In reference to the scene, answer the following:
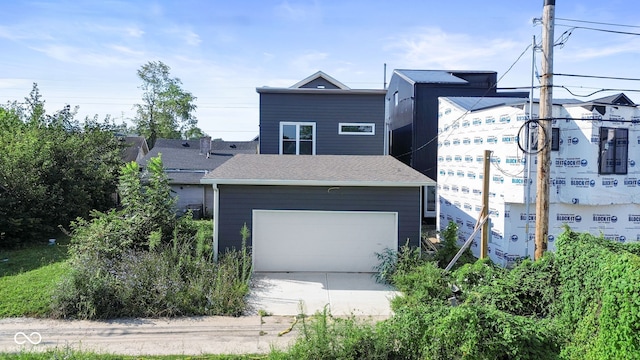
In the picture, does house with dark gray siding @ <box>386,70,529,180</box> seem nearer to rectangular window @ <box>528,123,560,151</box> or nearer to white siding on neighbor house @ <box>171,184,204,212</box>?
rectangular window @ <box>528,123,560,151</box>

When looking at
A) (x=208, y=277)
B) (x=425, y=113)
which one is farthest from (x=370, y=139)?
(x=208, y=277)

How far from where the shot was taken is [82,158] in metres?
16.0

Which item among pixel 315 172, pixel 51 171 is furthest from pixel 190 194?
pixel 315 172

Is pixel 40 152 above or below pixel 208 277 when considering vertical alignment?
above

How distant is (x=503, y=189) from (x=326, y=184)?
521cm

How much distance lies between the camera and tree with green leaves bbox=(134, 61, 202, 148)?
128 feet

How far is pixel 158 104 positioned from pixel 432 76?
29632 mm

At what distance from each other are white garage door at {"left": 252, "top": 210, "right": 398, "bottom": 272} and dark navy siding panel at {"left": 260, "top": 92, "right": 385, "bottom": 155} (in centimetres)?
512

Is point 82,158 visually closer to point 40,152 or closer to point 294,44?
point 40,152

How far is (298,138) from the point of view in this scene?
604 inches

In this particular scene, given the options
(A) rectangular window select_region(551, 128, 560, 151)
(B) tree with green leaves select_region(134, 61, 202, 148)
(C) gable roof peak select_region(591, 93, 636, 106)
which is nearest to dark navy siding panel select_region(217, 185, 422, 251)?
(A) rectangular window select_region(551, 128, 560, 151)

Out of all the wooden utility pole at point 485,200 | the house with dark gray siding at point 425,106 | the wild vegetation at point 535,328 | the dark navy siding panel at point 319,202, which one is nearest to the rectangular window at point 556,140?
the wooden utility pole at point 485,200

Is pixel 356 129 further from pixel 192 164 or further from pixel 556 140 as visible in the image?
pixel 192 164

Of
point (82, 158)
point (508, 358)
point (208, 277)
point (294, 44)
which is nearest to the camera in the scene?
point (508, 358)
